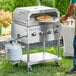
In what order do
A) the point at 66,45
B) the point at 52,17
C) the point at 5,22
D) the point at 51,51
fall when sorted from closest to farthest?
1. the point at 52,17
2. the point at 66,45
3. the point at 51,51
4. the point at 5,22

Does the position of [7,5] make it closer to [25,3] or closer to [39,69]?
[25,3]

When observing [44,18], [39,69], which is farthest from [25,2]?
[39,69]

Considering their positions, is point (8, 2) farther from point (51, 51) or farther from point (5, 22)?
point (51, 51)

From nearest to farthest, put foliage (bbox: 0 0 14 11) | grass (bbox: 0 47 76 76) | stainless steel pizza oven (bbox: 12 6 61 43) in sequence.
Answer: stainless steel pizza oven (bbox: 12 6 61 43) < grass (bbox: 0 47 76 76) < foliage (bbox: 0 0 14 11)

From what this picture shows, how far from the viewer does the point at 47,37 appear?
789 cm

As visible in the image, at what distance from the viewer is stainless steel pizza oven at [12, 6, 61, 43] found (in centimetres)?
759

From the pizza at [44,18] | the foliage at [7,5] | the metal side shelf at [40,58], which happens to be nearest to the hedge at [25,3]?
the foliage at [7,5]

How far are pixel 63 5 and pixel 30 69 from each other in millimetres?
3928

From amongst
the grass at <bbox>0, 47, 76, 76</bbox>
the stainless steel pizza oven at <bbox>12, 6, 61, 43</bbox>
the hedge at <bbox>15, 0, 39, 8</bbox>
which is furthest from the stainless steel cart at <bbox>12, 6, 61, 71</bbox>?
the hedge at <bbox>15, 0, 39, 8</bbox>

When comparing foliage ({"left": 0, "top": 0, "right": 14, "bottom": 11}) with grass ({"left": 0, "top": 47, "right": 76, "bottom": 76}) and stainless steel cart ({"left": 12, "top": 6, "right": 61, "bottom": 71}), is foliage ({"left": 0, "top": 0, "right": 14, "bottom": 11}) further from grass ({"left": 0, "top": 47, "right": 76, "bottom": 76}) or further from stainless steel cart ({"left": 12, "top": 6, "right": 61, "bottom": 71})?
stainless steel cart ({"left": 12, "top": 6, "right": 61, "bottom": 71})

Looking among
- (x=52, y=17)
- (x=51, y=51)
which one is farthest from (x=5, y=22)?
(x=52, y=17)

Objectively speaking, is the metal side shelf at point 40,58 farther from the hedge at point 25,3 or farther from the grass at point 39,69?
the hedge at point 25,3

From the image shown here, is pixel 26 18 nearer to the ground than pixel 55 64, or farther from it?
farther from it

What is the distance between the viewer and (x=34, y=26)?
25.1 feet
